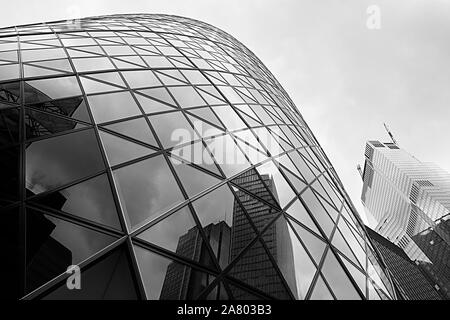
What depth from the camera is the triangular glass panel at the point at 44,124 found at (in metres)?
7.91

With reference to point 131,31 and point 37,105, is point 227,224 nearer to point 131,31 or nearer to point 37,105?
point 37,105

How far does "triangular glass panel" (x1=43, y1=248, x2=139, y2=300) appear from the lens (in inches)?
203

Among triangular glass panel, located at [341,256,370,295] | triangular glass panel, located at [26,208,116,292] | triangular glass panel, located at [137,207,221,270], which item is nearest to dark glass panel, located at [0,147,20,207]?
triangular glass panel, located at [26,208,116,292]

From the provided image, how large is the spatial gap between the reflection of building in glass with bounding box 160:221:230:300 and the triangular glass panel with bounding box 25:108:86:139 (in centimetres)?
444

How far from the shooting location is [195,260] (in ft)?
21.8

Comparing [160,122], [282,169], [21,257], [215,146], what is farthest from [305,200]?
[21,257]

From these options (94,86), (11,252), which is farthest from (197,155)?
(11,252)

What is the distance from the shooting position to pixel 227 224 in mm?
8102

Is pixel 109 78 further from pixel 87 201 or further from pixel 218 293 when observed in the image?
pixel 218 293

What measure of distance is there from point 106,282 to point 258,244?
3855 mm

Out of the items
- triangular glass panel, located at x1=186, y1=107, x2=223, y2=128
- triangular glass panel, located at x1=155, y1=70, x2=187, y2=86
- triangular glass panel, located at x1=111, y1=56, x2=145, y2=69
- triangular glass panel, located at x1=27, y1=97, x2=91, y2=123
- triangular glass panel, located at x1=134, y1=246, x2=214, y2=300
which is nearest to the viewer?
triangular glass panel, located at x1=134, y1=246, x2=214, y2=300

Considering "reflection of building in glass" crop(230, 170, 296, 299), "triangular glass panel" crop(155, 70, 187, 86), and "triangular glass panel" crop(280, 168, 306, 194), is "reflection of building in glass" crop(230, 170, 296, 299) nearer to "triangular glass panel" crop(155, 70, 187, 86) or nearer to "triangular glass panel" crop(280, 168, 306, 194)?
"triangular glass panel" crop(280, 168, 306, 194)

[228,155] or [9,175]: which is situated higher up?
[228,155]

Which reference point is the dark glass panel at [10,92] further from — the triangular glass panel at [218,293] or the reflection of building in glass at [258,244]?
the triangular glass panel at [218,293]
